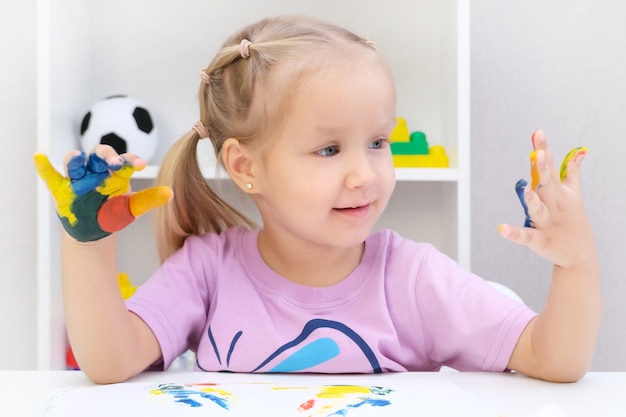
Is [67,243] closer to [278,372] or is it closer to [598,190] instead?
[278,372]

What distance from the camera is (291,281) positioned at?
1.07 m

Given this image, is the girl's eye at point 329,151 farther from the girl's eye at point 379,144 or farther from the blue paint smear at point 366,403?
the blue paint smear at point 366,403

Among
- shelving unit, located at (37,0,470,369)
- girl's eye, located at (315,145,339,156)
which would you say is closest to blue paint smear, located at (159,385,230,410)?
girl's eye, located at (315,145,339,156)

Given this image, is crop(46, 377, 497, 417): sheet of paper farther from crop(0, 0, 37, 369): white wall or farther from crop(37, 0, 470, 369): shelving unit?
crop(0, 0, 37, 369): white wall

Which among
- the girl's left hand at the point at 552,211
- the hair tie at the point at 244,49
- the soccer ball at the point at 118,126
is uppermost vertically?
the hair tie at the point at 244,49

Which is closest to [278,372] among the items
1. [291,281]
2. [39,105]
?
[291,281]

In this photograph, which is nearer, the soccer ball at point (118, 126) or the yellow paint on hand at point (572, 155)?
the yellow paint on hand at point (572, 155)

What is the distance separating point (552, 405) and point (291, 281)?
0.41 meters

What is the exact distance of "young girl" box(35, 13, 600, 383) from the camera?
88 centimetres

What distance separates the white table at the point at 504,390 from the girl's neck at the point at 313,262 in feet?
0.60

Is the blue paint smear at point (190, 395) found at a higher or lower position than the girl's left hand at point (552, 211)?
lower

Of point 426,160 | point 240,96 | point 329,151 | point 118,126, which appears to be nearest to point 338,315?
point 329,151

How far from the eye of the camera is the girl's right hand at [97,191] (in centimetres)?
77

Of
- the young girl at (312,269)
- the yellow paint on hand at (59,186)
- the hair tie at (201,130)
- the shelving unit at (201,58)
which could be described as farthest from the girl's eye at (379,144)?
the shelving unit at (201,58)
